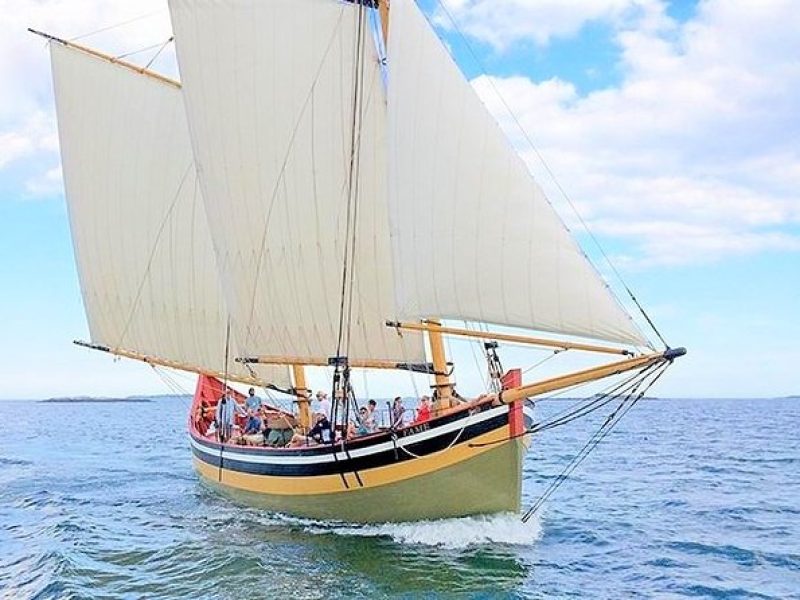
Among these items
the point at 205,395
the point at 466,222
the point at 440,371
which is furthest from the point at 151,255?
the point at 466,222

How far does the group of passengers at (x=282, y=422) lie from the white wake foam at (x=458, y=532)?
2.26 meters

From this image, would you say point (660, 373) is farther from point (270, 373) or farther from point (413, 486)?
point (270, 373)

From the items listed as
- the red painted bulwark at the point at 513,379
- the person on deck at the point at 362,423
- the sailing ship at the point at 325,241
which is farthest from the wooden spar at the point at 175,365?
the red painted bulwark at the point at 513,379

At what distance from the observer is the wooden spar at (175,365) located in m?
30.3

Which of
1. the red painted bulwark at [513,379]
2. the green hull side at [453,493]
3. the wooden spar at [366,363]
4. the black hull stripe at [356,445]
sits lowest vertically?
the green hull side at [453,493]

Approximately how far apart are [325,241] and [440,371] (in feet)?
18.9

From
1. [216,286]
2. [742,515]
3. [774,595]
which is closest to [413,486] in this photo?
[774,595]

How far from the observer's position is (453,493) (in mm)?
19219

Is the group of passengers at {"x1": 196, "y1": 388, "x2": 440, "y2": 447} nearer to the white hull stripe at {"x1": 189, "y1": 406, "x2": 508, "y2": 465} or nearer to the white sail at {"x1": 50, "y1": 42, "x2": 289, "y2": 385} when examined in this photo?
the white hull stripe at {"x1": 189, "y1": 406, "x2": 508, "y2": 465}

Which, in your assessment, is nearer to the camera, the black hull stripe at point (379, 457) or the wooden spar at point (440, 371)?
the black hull stripe at point (379, 457)

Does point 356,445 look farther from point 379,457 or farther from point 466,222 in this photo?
point 466,222

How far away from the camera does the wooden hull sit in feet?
61.8

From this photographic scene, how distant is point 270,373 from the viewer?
3109 centimetres

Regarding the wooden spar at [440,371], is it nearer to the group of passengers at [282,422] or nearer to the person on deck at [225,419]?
the group of passengers at [282,422]
